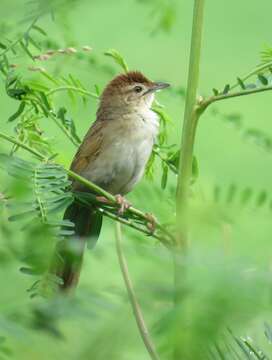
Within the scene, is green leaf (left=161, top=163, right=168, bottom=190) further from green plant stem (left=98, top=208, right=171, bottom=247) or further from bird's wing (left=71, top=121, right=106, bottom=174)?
bird's wing (left=71, top=121, right=106, bottom=174)

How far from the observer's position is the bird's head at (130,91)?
4250 millimetres

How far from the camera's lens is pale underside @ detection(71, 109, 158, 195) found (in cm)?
369

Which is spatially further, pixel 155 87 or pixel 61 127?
pixel 155 87

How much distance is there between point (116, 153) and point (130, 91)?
47cm

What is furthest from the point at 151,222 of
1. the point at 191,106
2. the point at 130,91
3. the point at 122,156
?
the point at 130,91

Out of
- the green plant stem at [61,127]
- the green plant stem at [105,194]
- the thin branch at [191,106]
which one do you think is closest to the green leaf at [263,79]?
the thin branch at [191,106]

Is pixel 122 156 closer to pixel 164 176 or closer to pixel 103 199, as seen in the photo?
pixel 164 176

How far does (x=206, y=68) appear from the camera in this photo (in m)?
13.1

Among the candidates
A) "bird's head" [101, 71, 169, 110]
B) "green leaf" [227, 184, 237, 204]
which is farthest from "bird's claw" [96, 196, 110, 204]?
"bird's head" [101, 71, 169, 110]

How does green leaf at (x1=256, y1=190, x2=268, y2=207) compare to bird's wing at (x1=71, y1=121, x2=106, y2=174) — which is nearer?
green leaf at (x1=256, y1=190, x2=268, y2=207)

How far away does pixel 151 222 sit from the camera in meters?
1.93

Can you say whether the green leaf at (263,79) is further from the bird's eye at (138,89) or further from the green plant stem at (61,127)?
the bird's eye at (138,89)

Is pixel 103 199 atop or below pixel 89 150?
atop

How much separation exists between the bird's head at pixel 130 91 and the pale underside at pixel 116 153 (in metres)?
0.15
